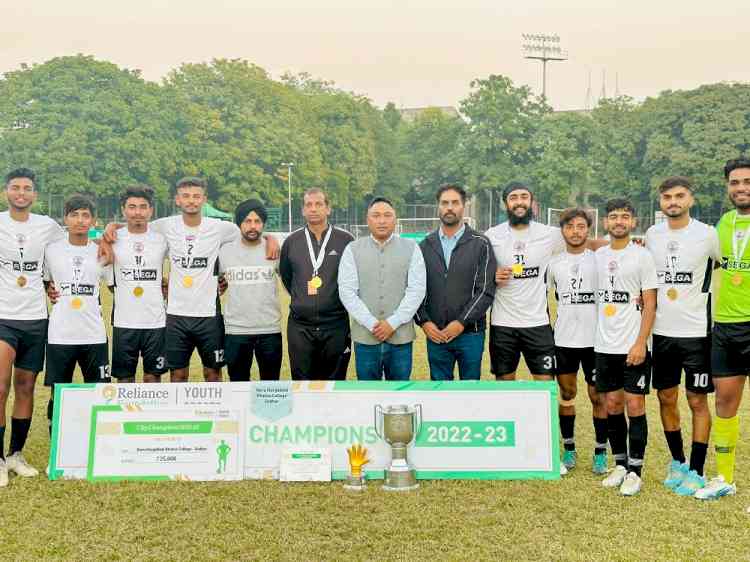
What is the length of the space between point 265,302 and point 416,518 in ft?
7.46

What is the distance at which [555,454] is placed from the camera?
571cm

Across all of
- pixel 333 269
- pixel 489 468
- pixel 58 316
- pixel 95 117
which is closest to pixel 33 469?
pixel 58 316

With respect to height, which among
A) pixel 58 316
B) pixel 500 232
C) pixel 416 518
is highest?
pixel 500 232

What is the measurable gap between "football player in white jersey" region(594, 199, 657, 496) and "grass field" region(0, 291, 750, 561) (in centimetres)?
32

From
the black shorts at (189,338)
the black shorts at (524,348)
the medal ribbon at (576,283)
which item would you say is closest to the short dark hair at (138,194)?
the black shorts at (189,338)

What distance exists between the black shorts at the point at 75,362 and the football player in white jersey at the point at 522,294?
311cm

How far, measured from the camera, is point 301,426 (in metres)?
5.74

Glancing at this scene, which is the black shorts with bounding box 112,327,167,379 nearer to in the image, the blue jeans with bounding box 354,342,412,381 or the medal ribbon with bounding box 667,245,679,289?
the blue jeans with bounding box 354,342,412,381

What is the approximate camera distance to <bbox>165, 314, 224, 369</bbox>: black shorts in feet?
20.7

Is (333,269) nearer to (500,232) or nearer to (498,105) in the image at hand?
(500,232)

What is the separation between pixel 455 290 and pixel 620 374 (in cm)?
137

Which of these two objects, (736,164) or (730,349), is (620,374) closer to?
(730,349)

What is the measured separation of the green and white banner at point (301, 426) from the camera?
568 centimetres

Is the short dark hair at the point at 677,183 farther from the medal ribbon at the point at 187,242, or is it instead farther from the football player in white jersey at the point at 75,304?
the football player in white jersey at the point at 75,304
